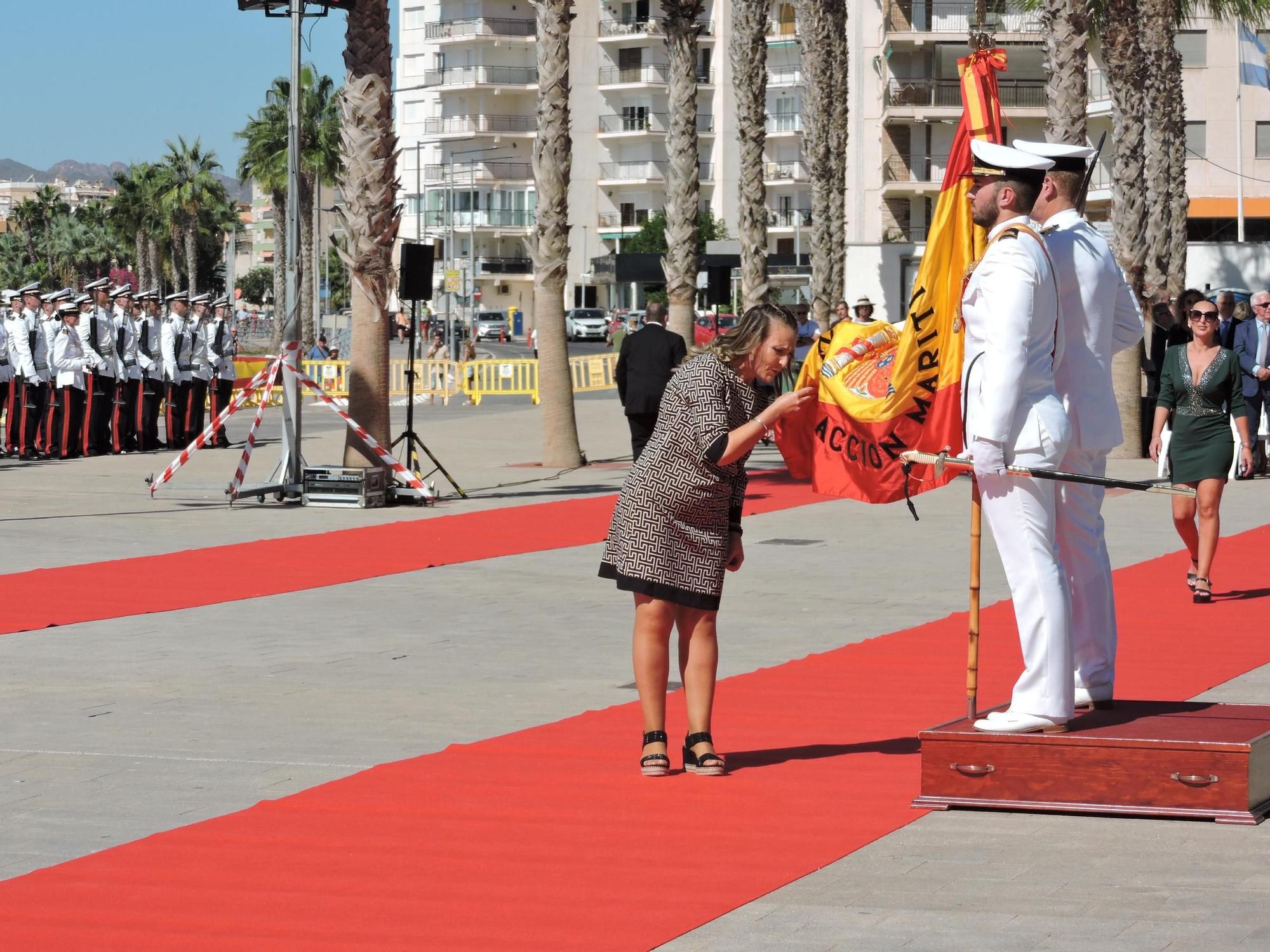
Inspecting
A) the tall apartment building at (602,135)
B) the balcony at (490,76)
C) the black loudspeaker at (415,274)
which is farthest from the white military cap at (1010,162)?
the balcony at (490,76)

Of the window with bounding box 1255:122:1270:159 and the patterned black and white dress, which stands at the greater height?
the window with bounding box 1255:122:1270:159

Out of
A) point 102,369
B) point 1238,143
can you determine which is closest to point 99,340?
point 102,369

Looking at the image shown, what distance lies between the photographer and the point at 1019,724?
6.79 m

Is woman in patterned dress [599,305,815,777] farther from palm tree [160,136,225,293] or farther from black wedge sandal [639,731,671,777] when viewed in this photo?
palm tree [160,136,225,293]

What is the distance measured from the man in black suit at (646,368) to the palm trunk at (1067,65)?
7169mm

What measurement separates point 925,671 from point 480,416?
27.9m

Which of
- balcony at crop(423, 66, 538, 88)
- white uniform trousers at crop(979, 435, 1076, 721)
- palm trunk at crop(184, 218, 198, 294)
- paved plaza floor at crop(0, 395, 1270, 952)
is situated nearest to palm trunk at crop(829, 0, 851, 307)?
paved plaza floor at crop(0, 395, 1270, 952)

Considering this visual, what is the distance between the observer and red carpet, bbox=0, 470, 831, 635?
12.3 meters

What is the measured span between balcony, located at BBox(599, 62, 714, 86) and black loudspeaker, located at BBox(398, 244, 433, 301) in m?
92.4

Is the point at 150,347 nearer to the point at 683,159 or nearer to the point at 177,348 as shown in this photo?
the point at 177,348

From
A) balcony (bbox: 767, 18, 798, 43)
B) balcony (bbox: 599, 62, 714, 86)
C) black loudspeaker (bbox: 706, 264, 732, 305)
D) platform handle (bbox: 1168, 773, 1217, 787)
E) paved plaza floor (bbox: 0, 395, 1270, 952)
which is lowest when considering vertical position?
paved plaza floor (bbox: 0, 395, 1270, 952)

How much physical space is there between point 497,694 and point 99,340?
61.6ft

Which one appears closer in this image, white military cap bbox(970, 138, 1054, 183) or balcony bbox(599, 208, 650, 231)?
white military cap bbox(970, 138, 1054, 183)

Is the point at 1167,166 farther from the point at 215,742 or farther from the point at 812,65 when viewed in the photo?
the point at 215,742
